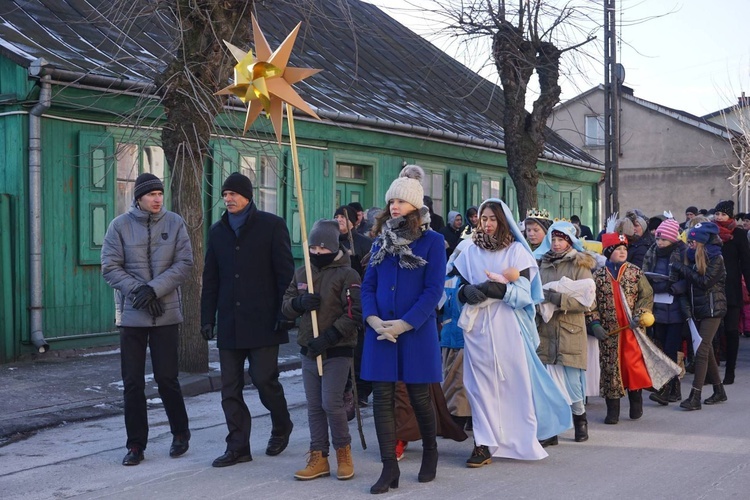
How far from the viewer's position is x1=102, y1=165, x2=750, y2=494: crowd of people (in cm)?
633

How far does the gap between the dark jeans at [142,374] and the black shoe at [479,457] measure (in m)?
2.11

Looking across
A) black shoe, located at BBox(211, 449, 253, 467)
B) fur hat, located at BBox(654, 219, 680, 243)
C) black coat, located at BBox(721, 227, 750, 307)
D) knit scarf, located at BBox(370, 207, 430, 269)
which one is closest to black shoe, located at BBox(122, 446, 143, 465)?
black shoe, located at BBox(211, 449, 253, 467)

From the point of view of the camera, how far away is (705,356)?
30.8ft

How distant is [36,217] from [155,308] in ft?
18.3

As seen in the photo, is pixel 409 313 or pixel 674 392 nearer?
pixel 409 313

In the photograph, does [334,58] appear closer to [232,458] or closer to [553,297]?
[553,297]

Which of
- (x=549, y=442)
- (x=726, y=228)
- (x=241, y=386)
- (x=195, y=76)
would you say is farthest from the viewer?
(x=726, y=228)

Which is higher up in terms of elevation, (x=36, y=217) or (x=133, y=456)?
(x=36, y=217)

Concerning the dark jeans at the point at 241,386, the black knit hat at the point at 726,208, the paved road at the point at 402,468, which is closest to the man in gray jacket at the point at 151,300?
the paved road at the point at 402,468

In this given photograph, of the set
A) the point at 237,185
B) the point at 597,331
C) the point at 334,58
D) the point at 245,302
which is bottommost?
the point at 597,331

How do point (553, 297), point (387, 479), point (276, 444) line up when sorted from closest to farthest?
1. point (387, 479)
2. point (276, 444)
3. point (553, 297)

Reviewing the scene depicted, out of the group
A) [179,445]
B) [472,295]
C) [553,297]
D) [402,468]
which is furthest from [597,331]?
[179,445]

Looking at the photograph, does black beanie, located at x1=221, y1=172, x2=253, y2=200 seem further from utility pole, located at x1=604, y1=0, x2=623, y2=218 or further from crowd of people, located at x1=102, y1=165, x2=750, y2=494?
utility pole, located at x1=604, y1=0, x2=623, y2=218

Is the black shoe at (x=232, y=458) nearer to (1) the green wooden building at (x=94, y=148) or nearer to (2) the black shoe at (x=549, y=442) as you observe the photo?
(2) the black shoe at (x=549, y=442)
